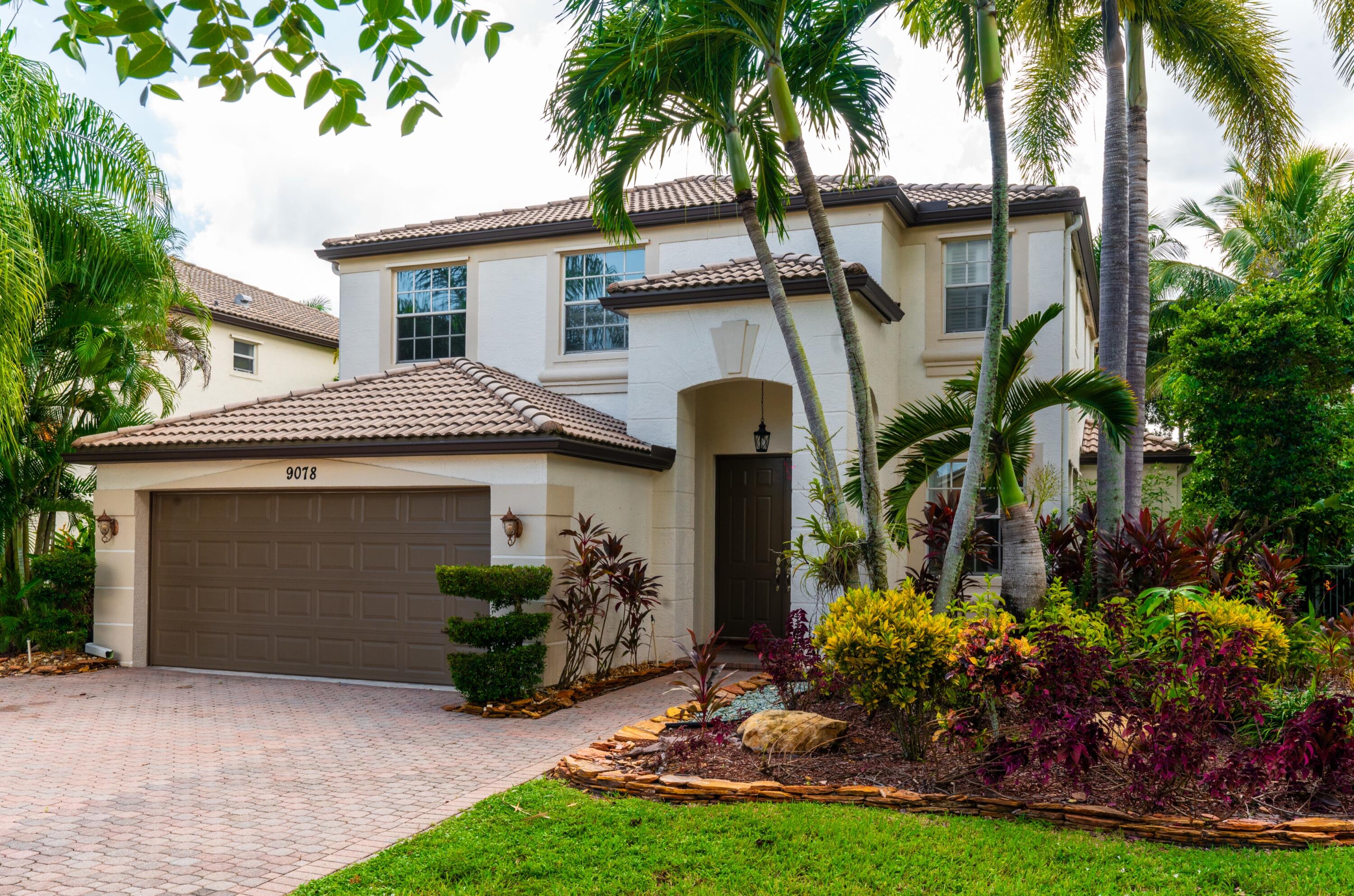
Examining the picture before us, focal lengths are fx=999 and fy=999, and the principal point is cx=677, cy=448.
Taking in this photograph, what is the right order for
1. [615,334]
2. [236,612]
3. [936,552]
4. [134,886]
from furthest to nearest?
[615,334], [236,612], [936,552], [134,886]

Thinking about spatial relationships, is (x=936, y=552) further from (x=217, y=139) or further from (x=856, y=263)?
(x=217, y=139)

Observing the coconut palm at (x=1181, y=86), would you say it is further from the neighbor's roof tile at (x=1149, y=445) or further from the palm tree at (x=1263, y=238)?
the neighbor's roof tile at (x=1149, y=445)

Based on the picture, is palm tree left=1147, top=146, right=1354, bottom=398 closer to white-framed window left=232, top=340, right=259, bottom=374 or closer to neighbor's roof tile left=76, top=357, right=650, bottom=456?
neighbor's roof tile left=76, top=357, right=650, bottom=456

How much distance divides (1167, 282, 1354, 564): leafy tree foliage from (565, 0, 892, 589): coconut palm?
800cm

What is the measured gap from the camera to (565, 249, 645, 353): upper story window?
15.1m

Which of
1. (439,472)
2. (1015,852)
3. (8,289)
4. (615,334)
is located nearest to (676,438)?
(615,334)

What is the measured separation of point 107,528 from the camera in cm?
1293

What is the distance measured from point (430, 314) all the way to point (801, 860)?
42.0 ft

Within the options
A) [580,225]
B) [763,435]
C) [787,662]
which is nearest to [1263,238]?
[763,435]

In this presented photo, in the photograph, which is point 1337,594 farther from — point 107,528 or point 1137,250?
point 107,528

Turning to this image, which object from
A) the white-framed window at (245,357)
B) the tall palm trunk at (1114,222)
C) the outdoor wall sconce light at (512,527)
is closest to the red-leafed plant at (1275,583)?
the tall palm trunk at (1114,222)

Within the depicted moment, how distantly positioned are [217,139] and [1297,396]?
566 inches

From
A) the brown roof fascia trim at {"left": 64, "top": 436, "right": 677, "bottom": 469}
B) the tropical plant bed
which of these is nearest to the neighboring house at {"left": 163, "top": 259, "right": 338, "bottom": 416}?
the brown roof fascia trim at {"left": 64, "top": 436, "right": 677, "bottom": 469}

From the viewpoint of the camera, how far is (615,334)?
15.1 meters
